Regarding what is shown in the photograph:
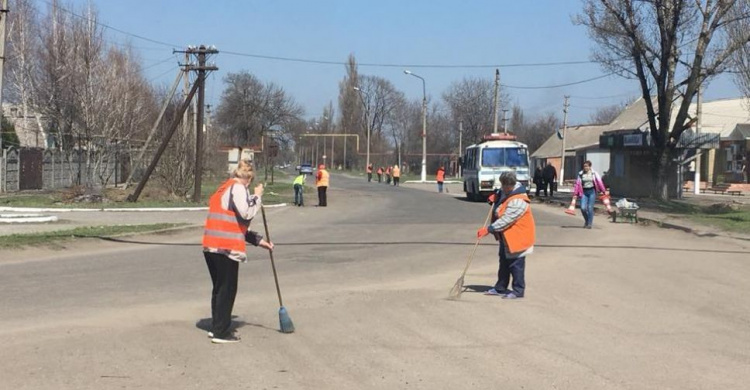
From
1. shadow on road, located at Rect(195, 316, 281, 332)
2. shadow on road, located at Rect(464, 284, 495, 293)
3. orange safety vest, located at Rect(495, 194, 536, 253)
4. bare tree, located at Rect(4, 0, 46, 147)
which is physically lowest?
shadow on road, located at Rect(195, 316, 281, 332)

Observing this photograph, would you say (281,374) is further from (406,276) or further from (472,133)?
(472,133)

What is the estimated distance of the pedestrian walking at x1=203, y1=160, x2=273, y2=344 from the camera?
20.9 ft

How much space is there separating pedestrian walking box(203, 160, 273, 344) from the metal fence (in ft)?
77.9

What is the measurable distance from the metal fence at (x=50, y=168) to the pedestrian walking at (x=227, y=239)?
77.9 ft

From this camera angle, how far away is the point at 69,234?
48.0 ft

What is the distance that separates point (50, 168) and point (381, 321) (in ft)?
110

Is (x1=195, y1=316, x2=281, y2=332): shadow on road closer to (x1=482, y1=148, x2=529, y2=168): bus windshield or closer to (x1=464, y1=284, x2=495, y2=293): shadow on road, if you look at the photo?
(x1=464, y1=284, x2=495, y2=293): shadow on road

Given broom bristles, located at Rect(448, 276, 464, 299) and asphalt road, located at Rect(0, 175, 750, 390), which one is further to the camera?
broom bristles, located at Rect(448, 276, 464, 299)

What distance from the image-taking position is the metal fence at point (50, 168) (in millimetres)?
31359

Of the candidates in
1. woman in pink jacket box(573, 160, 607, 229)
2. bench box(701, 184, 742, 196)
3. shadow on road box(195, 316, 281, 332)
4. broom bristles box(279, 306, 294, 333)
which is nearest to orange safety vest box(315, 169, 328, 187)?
woman in pink jacket box(573, 160, 607, 229)

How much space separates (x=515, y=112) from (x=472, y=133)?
22.2m

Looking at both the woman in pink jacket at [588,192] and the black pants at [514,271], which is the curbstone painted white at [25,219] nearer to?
the black pants at [514,271]

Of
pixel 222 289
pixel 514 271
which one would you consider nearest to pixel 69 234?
pixel 222 289

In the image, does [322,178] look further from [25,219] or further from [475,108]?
[475,108]
